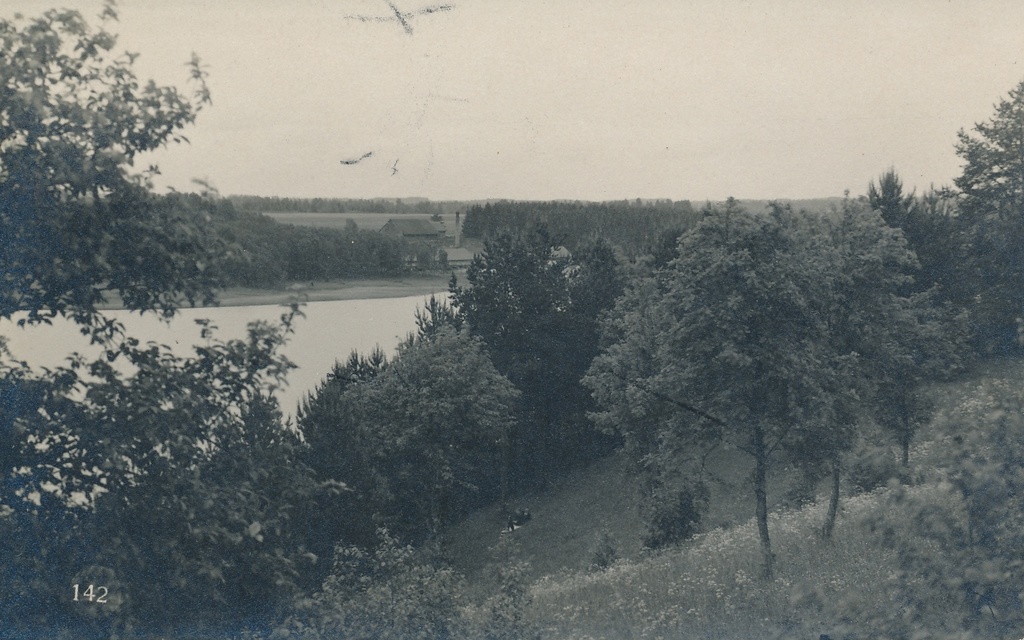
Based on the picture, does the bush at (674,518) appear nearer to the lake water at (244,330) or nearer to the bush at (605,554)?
the bush at (605,554)

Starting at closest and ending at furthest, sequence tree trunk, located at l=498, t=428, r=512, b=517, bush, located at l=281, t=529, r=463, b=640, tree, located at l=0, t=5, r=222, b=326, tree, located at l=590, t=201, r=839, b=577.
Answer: tree, located at l=0, t=5, r=222, b=326, bush, located at l=281, t=529, r=463, b=640, tree, located at l=590, t=201, r=839, b=577, tree trunk, located at l=498, t=428, r=512, b=517

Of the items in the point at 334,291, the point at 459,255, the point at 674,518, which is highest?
the point at 459,255

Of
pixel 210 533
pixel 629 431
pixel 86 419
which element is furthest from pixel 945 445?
pixel 629 431

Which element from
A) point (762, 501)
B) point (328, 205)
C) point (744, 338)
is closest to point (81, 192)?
point (328, 205)

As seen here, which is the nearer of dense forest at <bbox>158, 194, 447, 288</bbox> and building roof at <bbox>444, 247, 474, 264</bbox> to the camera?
dense forest at <bbox>158, 194, 447, 288</bbox>

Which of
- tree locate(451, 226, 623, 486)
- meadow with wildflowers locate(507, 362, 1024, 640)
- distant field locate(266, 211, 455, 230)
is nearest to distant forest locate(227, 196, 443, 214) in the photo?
distant field locate(266, 211, 455, 230)

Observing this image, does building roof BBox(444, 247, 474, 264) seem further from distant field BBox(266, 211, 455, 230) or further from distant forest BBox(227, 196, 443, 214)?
distant field BBox(266, 211, 455, 230)

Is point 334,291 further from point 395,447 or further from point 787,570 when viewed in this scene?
point 395,447
